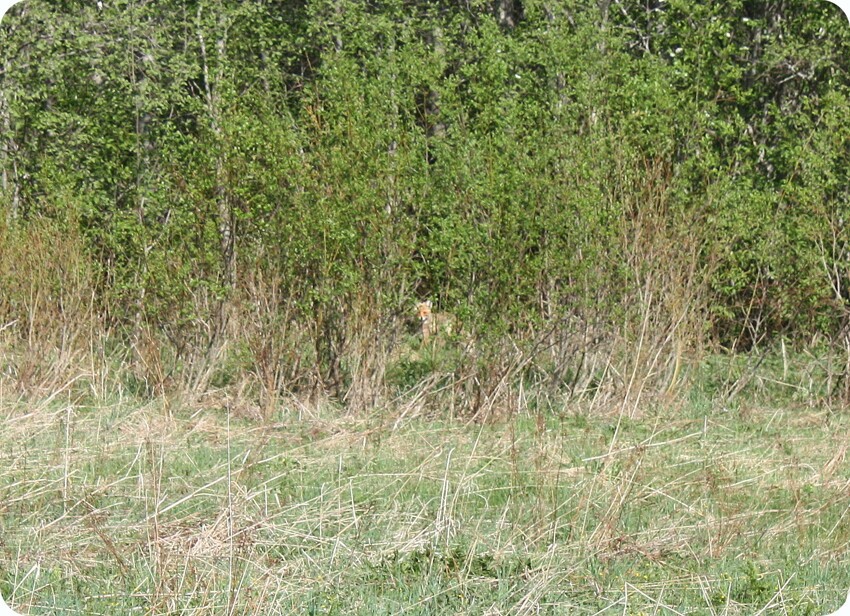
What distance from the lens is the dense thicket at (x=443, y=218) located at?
8266 mm

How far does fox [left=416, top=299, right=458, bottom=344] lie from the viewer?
331 inches

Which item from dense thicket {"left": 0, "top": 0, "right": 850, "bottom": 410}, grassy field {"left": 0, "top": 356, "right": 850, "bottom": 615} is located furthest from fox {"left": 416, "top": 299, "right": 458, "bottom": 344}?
grassy field {"left": 0, "top": 356, "right": 850, "bottom": 615}

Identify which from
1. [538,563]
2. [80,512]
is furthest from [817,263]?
[80,512]

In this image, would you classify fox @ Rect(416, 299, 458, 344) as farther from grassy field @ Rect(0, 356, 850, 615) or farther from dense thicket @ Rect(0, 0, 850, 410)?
grassy field @ Rect(0, 356, 850, 615)

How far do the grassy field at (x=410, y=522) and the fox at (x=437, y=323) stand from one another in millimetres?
1235

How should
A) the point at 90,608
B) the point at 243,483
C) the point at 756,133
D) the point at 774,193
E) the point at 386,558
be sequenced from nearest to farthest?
the point at 90,608
the point at 386,558
the point at 243,483
the point at 774,193
the point at 756,133

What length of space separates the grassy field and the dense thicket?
1.29 metres

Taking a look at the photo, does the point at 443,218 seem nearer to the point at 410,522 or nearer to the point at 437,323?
the point at 437,323

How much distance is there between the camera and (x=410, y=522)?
5.15 meters

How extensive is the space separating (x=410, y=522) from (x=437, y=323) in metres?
3.42

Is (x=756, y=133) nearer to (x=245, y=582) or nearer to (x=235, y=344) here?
(x=235, y=344)

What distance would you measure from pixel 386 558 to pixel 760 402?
192 inches

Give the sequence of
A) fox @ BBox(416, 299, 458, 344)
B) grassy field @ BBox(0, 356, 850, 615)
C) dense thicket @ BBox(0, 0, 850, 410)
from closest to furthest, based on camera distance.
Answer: grassy field @ BBox(0, 356, 850, 615) → dense thicket @ BBox(0, 0, 850, 410) → fox @ BBox(416, 299, 458, 344)

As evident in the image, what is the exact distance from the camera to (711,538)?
16.4ft
